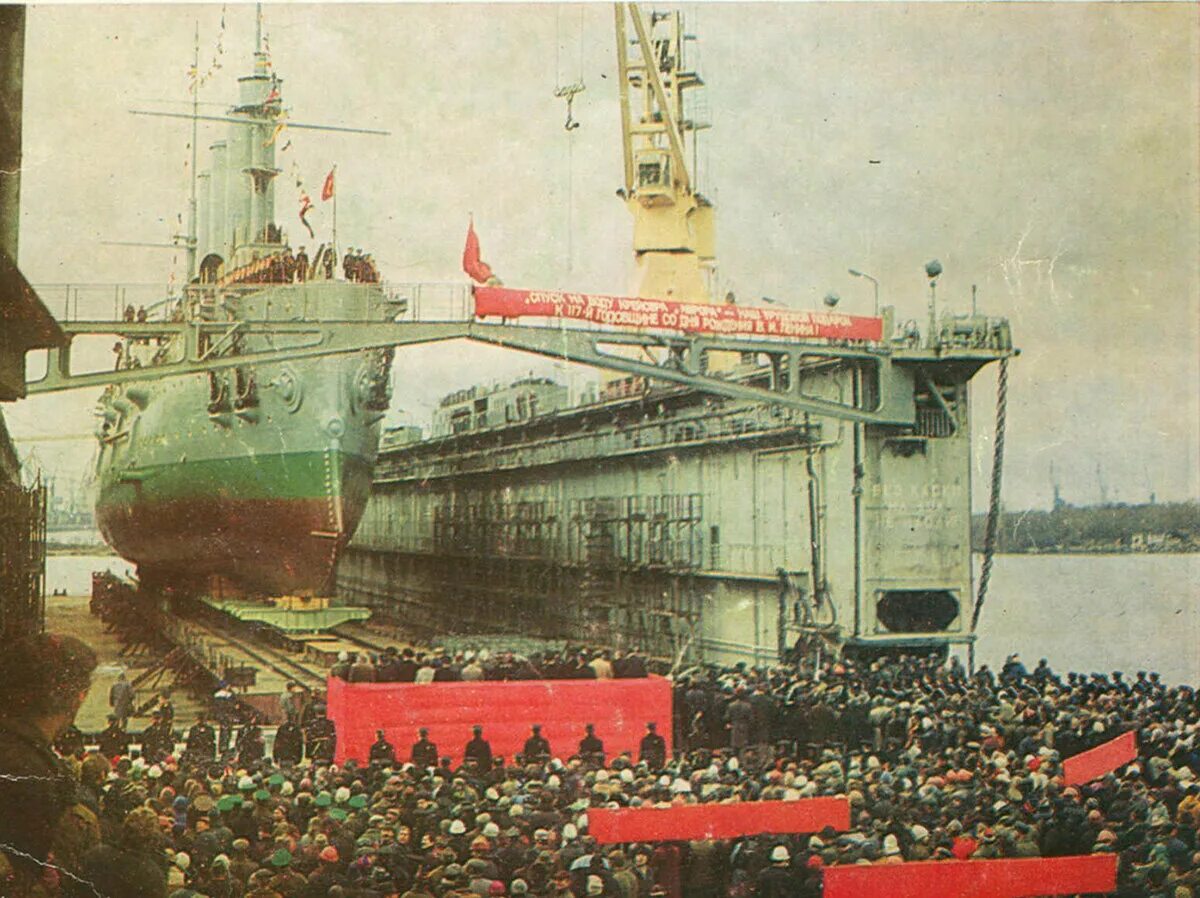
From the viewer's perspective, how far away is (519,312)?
13.9 meters

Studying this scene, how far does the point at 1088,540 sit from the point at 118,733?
15.6 meters

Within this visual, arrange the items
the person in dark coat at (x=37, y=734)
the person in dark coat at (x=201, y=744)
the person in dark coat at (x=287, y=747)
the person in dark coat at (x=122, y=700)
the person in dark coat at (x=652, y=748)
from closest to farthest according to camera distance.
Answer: the person in dark coat at (x=37, y=734) < the person in dark coat at (x=201, y=744) < the person in dark coat at (x=287, y=747) < the person in dark coat at (x=652, y=748) < the person in dark coat at (x=122, y=700)

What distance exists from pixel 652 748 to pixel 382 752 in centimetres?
274

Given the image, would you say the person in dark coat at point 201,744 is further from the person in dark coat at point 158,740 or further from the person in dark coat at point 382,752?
the person in dark coat at point 382,752

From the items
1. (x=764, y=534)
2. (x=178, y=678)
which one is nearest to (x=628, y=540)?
(x=764, y=534)

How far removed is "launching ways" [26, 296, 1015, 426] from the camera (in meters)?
12.7

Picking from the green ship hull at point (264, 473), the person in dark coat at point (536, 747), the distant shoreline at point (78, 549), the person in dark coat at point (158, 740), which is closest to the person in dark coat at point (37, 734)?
the person in dark coat at point (158, 740)

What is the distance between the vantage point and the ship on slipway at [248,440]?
54.3ft

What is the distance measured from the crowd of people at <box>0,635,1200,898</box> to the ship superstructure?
3.42m

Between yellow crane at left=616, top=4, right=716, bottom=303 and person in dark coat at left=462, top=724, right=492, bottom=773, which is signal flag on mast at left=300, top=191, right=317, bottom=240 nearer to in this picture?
yellow crane at left=616, top=4, right=716, bottom=303

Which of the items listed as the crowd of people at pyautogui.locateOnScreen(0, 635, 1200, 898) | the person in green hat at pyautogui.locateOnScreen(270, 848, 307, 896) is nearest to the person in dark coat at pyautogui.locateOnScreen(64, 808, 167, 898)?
the crowd of people at pyautogui.locateOnScreen(0, 635, 1200, 898)

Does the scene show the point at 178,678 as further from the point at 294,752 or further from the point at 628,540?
the point at 628,540

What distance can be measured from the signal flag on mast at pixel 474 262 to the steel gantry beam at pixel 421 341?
1.90 ft

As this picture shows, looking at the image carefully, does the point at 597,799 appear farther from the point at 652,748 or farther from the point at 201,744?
the point at 201,744
